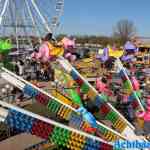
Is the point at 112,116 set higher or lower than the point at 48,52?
lower

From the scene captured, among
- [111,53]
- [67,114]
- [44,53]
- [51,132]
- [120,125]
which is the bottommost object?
[120,125]

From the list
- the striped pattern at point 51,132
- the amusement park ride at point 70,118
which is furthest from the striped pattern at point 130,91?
the striped pattern at point 51,132

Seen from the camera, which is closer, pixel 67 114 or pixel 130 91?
pixel 67 114

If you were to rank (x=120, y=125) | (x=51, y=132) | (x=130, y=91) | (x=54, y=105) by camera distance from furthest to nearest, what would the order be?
(x=130, y=91), (x=120, y=125), (x=54, y=105), (x=51, y=132)

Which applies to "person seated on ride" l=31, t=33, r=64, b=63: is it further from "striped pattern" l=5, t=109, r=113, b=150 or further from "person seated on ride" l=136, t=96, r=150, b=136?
"striped pattern" l=5, t=109, r=113, b=150

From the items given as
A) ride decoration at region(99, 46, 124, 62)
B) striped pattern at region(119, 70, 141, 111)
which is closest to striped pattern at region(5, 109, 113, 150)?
striped pattern at region(119, 70, 141, 111)

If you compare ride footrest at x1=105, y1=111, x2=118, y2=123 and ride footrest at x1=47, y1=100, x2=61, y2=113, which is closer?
ride footrest at x1=47, y1=100, x2=61, y2=113

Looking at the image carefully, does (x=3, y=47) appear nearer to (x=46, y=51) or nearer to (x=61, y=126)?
(x=46, y=51)

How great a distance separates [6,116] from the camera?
5.68 m

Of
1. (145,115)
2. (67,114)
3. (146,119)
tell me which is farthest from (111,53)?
(67,114)

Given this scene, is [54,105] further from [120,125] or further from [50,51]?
[120,125]

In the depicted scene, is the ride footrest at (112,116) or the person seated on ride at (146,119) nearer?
the person seated on ride at (146,119)

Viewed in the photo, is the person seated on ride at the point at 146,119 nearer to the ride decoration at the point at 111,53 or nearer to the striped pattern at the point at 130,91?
the striped pattern at the point at 130,91

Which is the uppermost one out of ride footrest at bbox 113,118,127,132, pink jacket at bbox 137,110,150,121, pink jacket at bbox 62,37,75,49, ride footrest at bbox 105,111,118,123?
pink jacket at bbox 62,37,75,49
